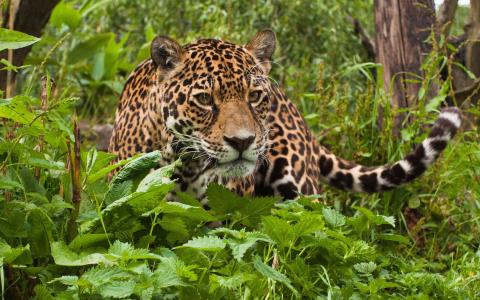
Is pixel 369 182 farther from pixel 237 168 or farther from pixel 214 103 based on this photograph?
pixel 214 103

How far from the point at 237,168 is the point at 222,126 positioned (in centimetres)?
25

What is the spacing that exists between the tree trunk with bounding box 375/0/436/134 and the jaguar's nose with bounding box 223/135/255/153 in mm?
2411

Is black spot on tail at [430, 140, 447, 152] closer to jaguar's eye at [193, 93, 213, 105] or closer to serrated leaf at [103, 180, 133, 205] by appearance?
jaguar's eye at [193, 93, 213, 105]

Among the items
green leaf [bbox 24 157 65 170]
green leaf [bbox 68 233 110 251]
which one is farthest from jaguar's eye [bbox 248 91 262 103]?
green leaf [bbox 68 233 110 251]

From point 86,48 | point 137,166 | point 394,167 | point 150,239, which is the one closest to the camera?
point 150,239

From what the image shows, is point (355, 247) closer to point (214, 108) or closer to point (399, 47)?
point (214, 108)

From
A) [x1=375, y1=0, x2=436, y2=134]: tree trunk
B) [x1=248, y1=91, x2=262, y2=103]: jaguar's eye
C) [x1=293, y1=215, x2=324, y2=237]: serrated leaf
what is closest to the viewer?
[x1=293, y1=215, x2=324, y2=237]: serrated leaf

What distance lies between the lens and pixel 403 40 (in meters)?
7.50

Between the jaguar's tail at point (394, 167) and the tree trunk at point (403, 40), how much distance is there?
A: 113cm

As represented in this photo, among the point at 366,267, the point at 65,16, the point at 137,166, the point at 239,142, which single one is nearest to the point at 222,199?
the point at 137,166

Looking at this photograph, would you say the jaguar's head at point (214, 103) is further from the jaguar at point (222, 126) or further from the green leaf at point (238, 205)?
the green leaf at point (238, 205)

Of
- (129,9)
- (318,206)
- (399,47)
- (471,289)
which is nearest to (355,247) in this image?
(318,206)

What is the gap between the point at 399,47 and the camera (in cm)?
750

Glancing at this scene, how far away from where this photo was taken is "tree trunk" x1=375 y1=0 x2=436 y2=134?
24.4ft
